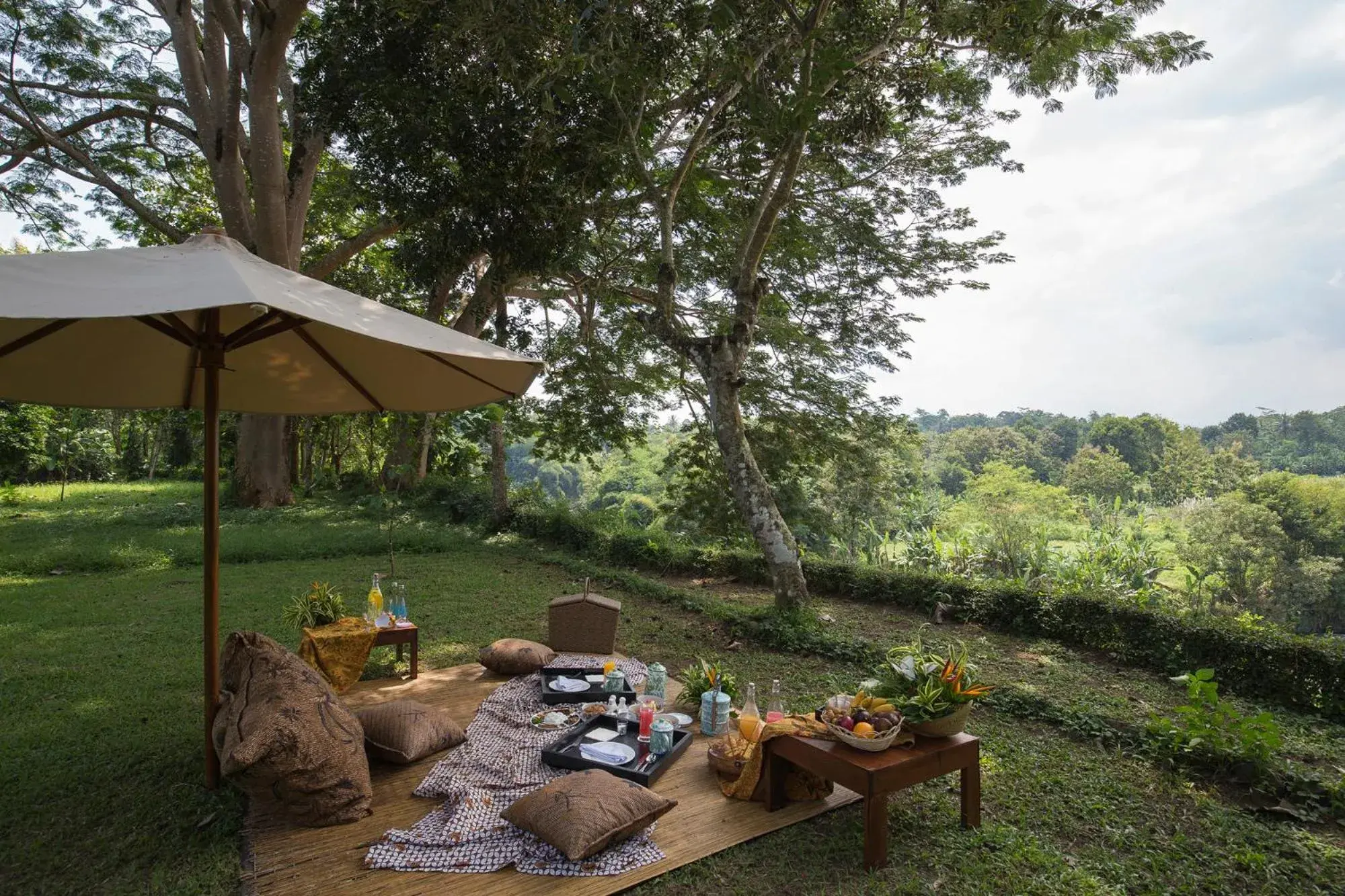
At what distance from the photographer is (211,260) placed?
8.80ft

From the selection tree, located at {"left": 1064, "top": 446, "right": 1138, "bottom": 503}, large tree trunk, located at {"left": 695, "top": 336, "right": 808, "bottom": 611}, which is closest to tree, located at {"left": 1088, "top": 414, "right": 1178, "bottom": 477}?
tree, located at {"left": 1064, "top": 446, "right": 1138, "bottom": 503}

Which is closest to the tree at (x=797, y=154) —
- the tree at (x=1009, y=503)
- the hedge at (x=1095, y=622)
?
the hedge at (x=1095, y=622)

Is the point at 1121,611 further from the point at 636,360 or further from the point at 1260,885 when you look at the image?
the point at 636,360

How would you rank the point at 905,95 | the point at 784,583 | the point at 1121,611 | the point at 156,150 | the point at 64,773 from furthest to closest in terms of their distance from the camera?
1. the point at 156,150
2. the point at 905,95
3. the point at 784,583
4. the point at 1121,611
5. the point at 64,773

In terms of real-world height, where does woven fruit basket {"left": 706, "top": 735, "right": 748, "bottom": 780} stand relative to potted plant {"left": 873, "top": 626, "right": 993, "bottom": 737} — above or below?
below

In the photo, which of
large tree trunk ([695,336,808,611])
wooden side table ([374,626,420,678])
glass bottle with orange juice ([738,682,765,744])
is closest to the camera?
glass bottle with orange juice ([738,682,765,744])

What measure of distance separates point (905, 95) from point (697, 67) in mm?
2259

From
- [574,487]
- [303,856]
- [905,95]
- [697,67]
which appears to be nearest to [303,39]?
[697,67]

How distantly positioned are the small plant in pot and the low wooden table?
3315 mm

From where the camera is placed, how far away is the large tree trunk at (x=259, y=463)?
13680mm

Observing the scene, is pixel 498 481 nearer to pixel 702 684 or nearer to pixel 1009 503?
pixel 702 684

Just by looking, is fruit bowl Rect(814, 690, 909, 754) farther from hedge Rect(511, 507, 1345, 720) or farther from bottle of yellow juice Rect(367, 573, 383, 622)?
hedge Rect(511, 507, 1345, 720)

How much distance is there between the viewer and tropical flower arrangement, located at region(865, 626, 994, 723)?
3062 millimetres

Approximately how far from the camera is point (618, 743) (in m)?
3.72
